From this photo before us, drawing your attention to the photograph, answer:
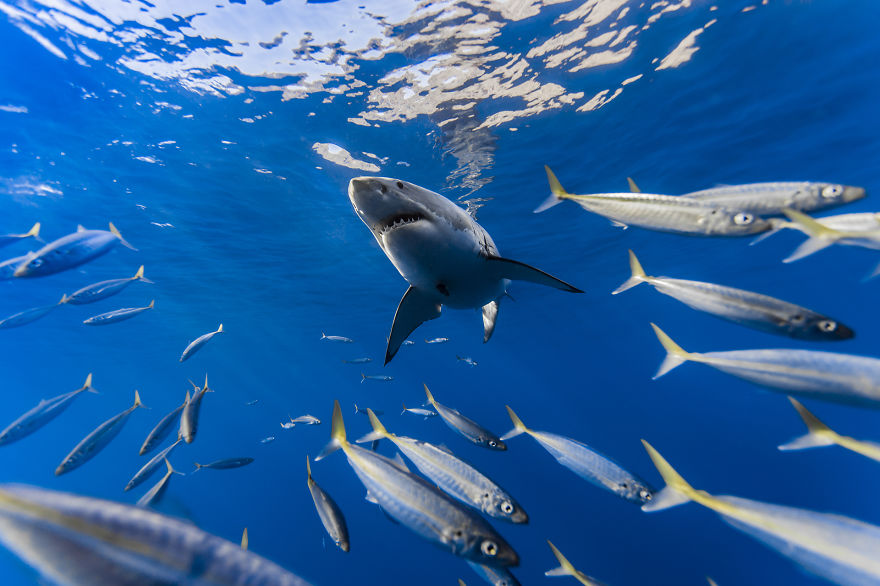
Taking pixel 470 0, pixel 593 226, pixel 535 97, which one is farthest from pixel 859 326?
pixel 470 0

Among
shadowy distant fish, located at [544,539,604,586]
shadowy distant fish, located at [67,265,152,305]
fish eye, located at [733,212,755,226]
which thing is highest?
shadowy distant fish, located at [67,265,152,305]

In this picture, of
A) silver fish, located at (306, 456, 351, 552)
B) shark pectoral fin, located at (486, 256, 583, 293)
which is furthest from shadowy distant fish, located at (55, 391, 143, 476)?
shark pectoral fin, located at (486, 256, 583, 293)

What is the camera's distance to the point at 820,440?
7.36 feet

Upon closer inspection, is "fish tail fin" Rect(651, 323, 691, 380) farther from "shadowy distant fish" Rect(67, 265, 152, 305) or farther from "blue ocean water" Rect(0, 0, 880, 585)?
"shadowy distant fish" Rect(67, 265, 152, 305)

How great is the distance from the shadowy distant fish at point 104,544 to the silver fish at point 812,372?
2.77 m

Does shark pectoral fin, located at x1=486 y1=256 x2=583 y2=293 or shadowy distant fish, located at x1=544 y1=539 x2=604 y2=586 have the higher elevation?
shark pectoral fin, located at x1=486 y1=256 x2=583 y2=293

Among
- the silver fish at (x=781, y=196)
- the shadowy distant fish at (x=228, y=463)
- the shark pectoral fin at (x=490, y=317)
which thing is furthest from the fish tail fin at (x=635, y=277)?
the shadowy distant fish at (x=228, y=463)

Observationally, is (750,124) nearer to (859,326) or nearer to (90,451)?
(90,451)

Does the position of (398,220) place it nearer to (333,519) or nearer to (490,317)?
(333,519)

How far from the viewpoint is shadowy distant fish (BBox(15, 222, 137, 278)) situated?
4.56 meters

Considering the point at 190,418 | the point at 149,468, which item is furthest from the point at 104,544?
the point at 149,468

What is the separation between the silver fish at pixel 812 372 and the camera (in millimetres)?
1983

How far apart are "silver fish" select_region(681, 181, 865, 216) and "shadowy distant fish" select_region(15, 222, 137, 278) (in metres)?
6.31

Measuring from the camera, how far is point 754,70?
977 cm
